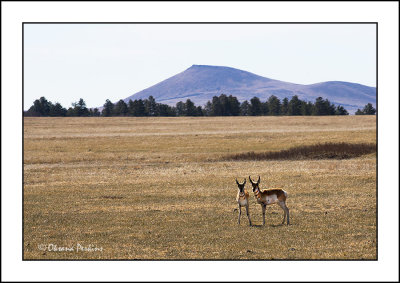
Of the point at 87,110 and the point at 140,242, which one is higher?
the point at 87,110

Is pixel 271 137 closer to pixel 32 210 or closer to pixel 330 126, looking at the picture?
pixel 330 126

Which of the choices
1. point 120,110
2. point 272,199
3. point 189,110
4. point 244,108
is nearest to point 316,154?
point 272,199

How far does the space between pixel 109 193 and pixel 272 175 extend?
13.1 meters

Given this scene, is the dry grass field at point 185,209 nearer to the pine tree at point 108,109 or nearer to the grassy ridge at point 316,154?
the grassy ridge at point 316,154

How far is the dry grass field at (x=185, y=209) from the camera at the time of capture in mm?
16281

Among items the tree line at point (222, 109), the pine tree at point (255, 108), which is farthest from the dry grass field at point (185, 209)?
the pine tree at point (255, 108)

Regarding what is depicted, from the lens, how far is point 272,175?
38406 millimetres

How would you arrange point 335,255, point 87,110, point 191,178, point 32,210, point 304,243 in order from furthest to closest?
1. point 87,110
2. point 191,178
3. point 32,210
4. point 304,243
5. point 335,255

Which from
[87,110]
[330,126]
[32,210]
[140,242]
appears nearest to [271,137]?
[330,126]

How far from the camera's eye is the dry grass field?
16.3 meters

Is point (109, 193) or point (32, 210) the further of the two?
point (109, 193)

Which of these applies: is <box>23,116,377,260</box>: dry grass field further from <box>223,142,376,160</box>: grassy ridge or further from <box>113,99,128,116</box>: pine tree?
<box>113,99,128,116</box>: pine tree

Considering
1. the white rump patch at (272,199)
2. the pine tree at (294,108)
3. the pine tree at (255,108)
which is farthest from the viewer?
the pine tree at (255,108)

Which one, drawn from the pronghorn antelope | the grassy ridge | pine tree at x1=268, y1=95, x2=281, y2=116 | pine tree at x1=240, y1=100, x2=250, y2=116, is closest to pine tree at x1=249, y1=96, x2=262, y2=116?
pine tree at x1=240, y1=100, x2=250, y2=116
